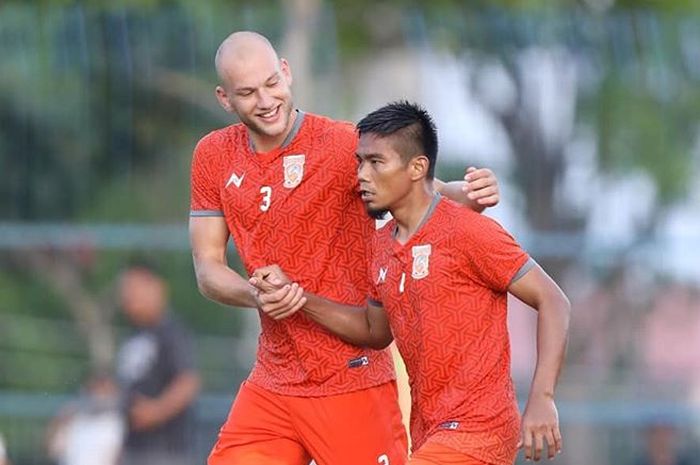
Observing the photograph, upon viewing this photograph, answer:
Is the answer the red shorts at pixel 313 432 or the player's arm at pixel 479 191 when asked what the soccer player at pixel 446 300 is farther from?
the red shorts at pixel 313 432

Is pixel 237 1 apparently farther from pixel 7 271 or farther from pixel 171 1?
pixel 7 271

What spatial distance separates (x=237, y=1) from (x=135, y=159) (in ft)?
17.2

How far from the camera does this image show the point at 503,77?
13.3 meters

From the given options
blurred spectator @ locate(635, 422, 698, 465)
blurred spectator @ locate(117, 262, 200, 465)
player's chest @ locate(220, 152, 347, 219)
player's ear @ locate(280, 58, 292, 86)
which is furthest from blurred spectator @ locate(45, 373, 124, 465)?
player's ear @ locate(280, 58, 292, 86)

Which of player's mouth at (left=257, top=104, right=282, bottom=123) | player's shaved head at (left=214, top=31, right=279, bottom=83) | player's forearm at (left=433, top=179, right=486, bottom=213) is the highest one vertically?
player's shaved head at (left=214, top=31, right=279, bottom=83)

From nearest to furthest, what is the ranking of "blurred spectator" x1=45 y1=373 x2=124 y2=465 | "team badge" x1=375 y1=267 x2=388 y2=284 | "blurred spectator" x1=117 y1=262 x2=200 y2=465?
"team badge" x1=375 y1=267 x2=388 y2=284 < "blurred spectator" x1=117 y1=262 x2=200 y2=465 < "blurred spectator" x1=45 y1=373 x2=124 y2=465

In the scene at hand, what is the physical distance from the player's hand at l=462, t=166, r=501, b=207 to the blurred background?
637 cm

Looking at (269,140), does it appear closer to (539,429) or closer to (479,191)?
(479,191)

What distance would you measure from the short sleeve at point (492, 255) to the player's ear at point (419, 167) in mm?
265

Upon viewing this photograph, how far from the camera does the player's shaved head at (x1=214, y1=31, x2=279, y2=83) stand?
672 cm

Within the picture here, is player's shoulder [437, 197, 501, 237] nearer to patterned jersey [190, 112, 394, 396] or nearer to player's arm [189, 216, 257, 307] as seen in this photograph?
patterned jersey [190, 112, 394, 396]

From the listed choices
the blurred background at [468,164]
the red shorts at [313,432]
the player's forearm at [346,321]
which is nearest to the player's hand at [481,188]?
the player's forearm at [346,321]

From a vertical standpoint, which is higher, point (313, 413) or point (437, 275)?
point (437, 275)

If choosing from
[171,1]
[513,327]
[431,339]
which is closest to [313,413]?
[431,339]
